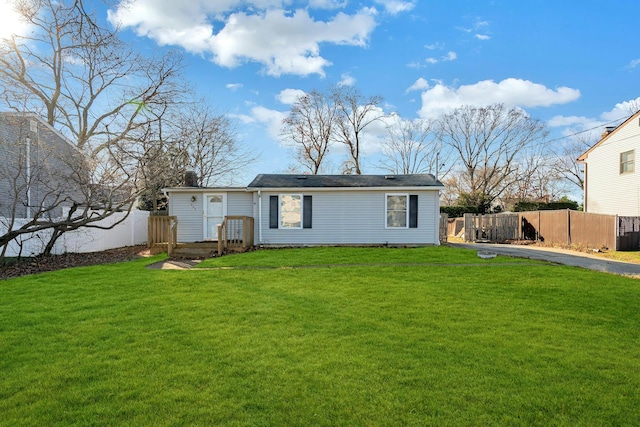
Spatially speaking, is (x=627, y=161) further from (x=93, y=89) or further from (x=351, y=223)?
(x=93, y=89)

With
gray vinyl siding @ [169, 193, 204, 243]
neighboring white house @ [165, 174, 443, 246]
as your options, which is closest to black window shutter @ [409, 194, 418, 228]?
neighboring white house @ [165, 174, 443, 246]

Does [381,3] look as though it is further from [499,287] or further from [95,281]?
[95,281]

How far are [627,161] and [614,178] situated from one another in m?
1.02

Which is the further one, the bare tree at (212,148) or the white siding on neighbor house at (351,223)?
the bare tree at (212,148)

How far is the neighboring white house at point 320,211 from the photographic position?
1360 cm

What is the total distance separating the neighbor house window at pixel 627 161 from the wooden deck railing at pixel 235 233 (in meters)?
18.6

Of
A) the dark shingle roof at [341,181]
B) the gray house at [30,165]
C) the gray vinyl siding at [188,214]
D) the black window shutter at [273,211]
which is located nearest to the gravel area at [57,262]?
the gray vinyl siding at [188,214]

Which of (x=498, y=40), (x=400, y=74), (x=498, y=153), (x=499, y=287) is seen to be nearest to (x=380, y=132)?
(x=498, y=153)

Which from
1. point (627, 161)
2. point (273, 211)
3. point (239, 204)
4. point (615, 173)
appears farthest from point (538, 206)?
point (239, 204)

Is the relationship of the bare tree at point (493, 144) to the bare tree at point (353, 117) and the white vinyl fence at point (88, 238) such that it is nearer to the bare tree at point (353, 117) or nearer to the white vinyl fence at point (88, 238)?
the bare tree at point (353, 117)

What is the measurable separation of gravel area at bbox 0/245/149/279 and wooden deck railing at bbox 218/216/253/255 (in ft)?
9.68

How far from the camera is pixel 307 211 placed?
13852mm

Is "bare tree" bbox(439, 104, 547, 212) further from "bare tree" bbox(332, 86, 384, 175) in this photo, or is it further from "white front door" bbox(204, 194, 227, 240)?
"white front door" bbox(204, 194, 227, 240)

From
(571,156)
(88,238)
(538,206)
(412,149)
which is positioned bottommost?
(88,238)
